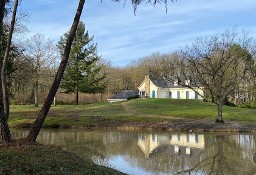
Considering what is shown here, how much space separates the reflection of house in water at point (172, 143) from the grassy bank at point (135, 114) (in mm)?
7514

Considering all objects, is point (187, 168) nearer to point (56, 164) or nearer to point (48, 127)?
point (56, 164)

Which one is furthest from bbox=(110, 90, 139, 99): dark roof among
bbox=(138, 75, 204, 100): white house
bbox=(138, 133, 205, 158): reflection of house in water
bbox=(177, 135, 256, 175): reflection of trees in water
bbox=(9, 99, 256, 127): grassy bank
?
bbox=(177, 135, 256, 175): reflection of trees in water

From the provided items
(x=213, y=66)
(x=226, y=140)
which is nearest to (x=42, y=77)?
(x=213, y=66)

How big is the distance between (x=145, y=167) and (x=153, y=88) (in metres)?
56.2

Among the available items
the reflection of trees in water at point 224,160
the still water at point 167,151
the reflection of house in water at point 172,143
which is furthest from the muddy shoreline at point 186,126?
the reflection of trees in water at point 224,160

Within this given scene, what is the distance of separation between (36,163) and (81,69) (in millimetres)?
46686

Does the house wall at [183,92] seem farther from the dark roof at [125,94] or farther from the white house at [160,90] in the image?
the dark roof at [125,94]

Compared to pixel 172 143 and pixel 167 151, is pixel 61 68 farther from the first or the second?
pixel 172 143

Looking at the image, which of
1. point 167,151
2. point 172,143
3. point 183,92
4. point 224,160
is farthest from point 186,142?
point 183,92

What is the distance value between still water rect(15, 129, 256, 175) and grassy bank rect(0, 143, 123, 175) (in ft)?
12.8

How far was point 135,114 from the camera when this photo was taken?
127ft

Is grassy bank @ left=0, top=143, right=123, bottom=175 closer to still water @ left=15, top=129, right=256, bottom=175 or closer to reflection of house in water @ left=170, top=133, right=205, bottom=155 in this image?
still water @ left=15, top=129, right=256, bottom=175

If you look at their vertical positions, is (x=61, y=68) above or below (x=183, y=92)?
above

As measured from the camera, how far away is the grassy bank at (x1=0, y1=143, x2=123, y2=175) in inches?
345
